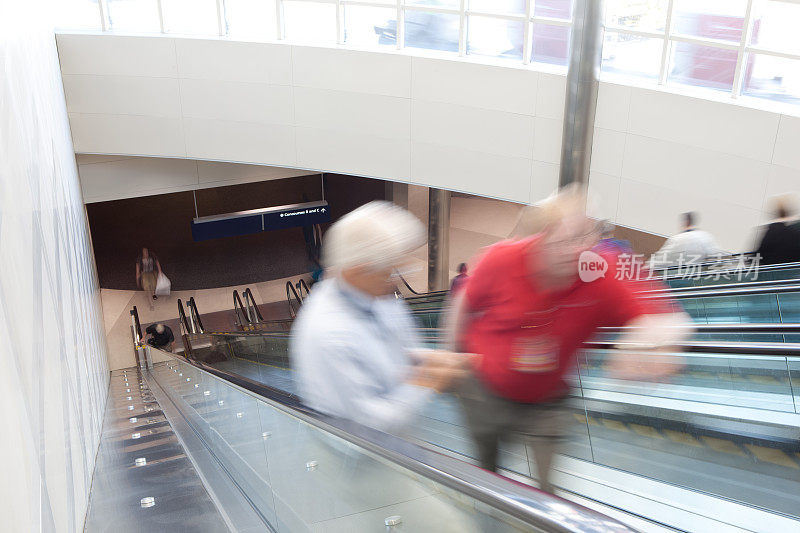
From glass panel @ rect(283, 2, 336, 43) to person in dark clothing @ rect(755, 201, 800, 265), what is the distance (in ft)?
25.6

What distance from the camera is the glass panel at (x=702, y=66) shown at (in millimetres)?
9414

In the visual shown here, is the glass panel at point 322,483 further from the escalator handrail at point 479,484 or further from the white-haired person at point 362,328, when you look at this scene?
the white-haired person at point 362,328

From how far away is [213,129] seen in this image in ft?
41.6

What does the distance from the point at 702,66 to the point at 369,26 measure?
535cm

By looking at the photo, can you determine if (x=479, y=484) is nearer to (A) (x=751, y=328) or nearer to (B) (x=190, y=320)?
(A) (x=751, y=328)

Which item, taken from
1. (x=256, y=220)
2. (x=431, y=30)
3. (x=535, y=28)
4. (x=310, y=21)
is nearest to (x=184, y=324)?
(x=256, y=220)

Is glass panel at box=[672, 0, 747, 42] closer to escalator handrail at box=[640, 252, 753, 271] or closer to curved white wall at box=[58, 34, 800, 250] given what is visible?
curved white wall at box=[58, 34, 800, 250]

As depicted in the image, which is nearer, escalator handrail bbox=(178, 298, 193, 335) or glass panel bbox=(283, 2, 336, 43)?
glass panel bbox=(283, 2, 336, 43)

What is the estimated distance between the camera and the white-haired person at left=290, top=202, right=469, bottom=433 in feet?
8.12

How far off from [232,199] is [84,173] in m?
6.19

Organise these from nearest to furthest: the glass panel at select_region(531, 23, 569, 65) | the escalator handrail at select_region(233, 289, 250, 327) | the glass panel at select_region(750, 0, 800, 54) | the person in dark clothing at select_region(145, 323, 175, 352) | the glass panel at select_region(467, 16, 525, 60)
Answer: the glass panel at select_region(750, 0, 800, 54) < the glass panel at select_region(531, 23, 569, 65) < the glass panel at select_region(467, 16, 525, 60) < the person in dark clothing at select_region(145, 323, 175, 352) < the escalator handrail at select_region(233, 289, 250, 327)

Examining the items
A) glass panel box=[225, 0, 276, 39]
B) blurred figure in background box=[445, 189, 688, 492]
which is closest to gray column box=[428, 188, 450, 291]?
glass panel box=[225, 0, 276, 39]

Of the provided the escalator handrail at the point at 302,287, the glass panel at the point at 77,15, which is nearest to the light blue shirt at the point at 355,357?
the glass panel at the point at 77,15

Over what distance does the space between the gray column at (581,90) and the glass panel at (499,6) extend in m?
1.65
